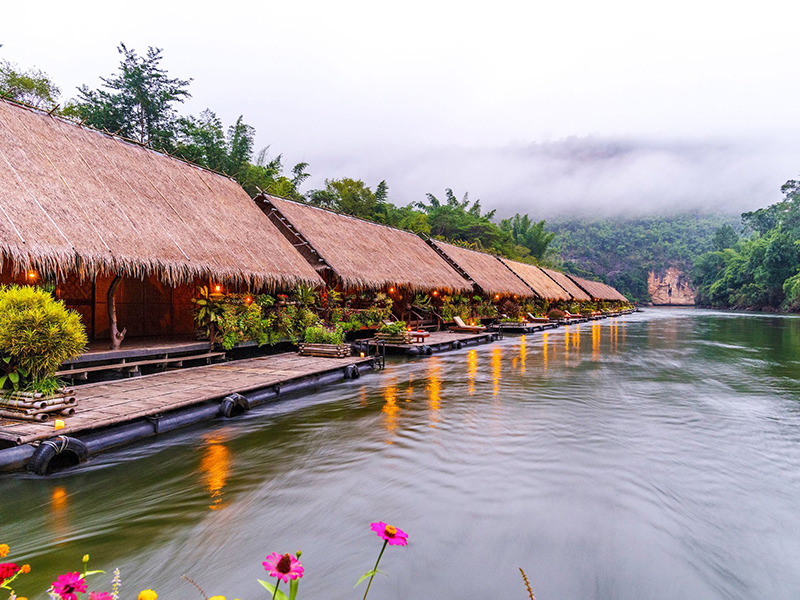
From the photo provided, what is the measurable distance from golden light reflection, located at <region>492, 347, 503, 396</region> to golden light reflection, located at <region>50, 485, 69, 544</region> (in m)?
7.52

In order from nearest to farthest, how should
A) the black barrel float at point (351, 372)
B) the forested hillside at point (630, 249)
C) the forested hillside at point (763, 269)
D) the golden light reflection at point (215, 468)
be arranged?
the golden light reflection at point (215, 468), the black barrel float at point (351, 372), the forested hillside at point (763, 269), the forested hillside at point (630, 249)

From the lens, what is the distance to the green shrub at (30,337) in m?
5.52

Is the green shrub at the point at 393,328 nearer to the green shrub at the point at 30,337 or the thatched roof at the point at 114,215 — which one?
the thatched roof at the point at 114,215

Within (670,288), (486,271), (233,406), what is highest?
(670,288)

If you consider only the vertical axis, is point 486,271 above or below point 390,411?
above

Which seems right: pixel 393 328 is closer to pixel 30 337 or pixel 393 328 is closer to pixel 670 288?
pixel 30 337

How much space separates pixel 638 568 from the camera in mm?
3801

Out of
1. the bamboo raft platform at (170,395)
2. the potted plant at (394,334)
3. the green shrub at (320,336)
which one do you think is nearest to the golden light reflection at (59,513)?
the bamboo raft platform at (170,395)

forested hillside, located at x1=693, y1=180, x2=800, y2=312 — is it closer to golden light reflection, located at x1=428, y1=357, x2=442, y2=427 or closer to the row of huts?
golden light reflection, located at x1=428, y1=357, x2=442, y2=427

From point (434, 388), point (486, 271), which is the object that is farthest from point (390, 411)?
point (486, 271)

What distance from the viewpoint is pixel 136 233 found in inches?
362

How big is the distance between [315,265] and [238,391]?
839 cm

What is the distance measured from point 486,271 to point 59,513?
26900 mm

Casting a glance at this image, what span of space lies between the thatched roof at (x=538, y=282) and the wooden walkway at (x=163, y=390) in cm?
2661
